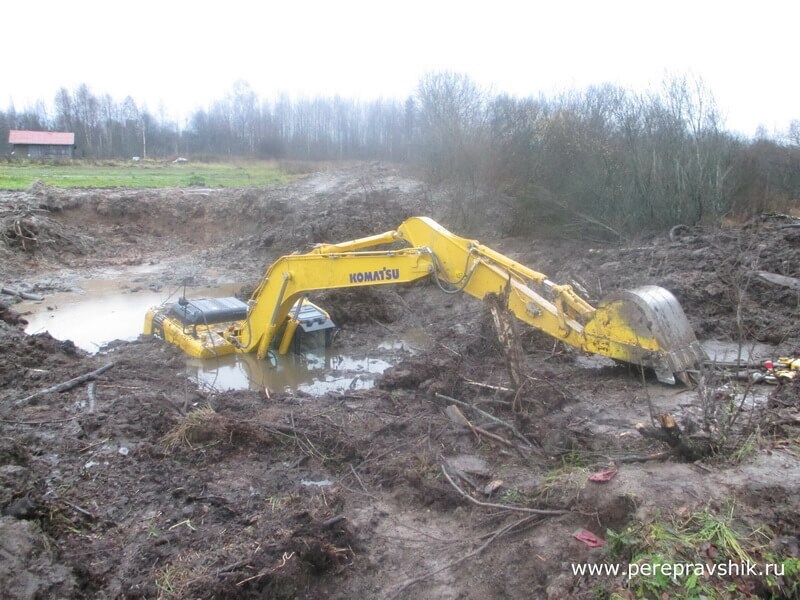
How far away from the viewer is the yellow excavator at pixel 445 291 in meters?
6.55

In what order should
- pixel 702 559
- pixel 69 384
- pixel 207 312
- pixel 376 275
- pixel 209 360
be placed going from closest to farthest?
pixel 702 559 → pixel 69 384 → pixel 376 275 → pixel 209 360 → pixel 207 312

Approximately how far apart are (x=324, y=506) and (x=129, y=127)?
70243 millimetres

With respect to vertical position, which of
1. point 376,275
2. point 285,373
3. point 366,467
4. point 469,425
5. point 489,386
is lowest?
point 285,373

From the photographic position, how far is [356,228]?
18719 mm

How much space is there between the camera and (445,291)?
23.9 ft

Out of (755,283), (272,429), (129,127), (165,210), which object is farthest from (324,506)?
(129,127)

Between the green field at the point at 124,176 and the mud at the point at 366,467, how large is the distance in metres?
18.9

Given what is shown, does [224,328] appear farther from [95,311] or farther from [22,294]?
[22,294]

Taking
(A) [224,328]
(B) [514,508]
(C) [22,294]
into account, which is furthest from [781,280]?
(C) [22,294]

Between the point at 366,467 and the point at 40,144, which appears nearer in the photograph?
the point at 366,467

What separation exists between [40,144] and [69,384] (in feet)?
181

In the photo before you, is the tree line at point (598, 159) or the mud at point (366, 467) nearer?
the mud at point (366, 467)

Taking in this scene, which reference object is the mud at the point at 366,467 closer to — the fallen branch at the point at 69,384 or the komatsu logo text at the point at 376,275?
the fallen branch at the point at 69,384

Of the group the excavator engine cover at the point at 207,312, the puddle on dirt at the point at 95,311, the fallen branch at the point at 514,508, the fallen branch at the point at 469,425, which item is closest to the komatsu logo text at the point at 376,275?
the fallen branch at the point at 469,425
